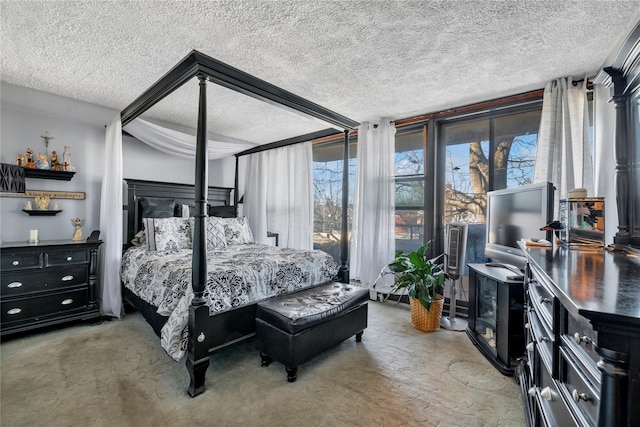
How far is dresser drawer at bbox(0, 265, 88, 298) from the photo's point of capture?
2.47 metres

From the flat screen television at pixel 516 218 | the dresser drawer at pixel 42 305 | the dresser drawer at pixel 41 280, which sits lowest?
the dresser drawer at pixel 42 305

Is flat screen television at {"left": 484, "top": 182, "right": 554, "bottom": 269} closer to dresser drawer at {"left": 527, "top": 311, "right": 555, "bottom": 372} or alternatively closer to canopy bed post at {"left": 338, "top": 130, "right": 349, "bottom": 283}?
dresser drawer at {"left": 527, "top": 311, "right": 555, "bottom": 372}

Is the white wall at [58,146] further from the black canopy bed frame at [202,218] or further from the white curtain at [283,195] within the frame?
the white curtain at [283,195]

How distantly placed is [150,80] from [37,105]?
1.30 m

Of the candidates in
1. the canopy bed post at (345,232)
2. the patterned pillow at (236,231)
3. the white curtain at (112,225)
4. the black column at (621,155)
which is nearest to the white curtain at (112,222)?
the white curtain at (112,225)

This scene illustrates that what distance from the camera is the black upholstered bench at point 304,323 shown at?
195 centimetres

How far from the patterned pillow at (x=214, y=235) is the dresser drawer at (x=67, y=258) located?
1.03 metres

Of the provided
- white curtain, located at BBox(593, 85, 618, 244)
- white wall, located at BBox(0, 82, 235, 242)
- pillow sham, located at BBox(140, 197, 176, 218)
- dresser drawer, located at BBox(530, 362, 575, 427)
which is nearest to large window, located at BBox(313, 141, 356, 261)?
pillow sham, located at BBox(140, 197, 176, 218)

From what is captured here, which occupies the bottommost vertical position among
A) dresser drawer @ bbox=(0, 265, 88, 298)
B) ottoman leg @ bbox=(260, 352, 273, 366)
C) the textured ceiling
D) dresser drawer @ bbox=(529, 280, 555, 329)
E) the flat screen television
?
ottoman leg @ bbox=(260, 352, 273, 366)

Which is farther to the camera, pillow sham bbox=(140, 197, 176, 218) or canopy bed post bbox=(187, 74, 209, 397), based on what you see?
pillow sham bbox=(140, 197, 176, 218)

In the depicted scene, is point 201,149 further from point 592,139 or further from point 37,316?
point 592,139

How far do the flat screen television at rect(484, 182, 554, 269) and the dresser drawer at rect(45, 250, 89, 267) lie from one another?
3.91 metres

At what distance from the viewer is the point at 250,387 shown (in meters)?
1.89

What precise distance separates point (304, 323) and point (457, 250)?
1.85m
